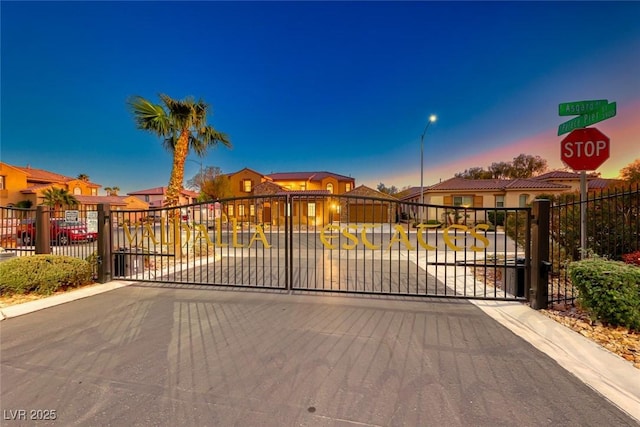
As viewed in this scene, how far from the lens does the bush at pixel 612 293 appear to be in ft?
11.8

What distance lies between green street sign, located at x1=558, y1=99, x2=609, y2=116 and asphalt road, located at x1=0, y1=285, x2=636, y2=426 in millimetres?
3981

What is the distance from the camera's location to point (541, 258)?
4551 millimetres

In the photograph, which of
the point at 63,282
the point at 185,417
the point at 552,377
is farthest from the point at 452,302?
the point at 63,282

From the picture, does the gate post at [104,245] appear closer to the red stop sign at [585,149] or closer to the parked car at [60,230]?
the parked car at [60,230]

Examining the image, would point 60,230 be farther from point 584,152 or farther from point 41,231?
point 584,152

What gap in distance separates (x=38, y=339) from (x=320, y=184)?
131 feet

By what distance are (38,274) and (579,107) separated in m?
10.7

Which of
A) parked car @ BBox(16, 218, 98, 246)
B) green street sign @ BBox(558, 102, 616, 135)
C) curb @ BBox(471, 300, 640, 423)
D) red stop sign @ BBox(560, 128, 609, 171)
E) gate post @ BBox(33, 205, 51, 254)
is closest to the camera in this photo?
curb @ BBox(471, 300, 640, 423)

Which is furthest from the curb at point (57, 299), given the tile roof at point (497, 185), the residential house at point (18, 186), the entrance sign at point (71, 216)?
the residential house at point (18, 186)

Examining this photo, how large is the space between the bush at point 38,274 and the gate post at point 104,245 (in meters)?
0.48

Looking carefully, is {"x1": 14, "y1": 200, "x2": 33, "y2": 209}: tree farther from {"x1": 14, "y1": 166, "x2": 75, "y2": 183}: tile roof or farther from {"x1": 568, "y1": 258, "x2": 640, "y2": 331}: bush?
{"x1": 568, "y1": 258, "x2": 640, "y2": 331}: bush

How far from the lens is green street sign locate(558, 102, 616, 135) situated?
4473 mm

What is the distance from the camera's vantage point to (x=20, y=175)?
32.3m

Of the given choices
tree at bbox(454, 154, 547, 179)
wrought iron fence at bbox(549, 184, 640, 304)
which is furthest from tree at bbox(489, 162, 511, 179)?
wrought iron fence at bbox(549, 184, 640, 304)
